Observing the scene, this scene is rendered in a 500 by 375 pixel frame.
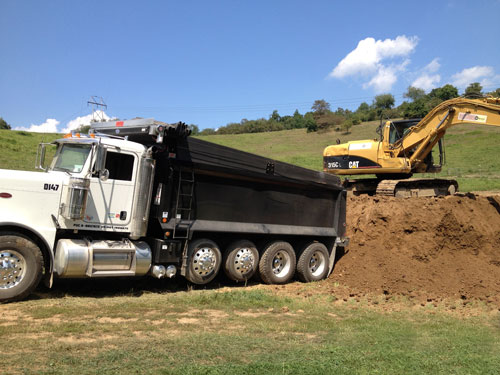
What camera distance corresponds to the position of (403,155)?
16094mm

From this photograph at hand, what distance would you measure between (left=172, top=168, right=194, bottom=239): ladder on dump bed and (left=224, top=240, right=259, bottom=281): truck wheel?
3.95 ft

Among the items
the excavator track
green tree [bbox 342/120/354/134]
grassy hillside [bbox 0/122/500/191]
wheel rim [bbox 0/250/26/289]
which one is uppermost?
green tree [bbox 342/120/354/134]

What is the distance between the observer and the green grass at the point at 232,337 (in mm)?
4656

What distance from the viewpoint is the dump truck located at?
7.18 metres

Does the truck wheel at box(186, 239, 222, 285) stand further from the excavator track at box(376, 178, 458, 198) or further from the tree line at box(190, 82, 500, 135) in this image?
the tree line at box(190, 82, 500, 135)

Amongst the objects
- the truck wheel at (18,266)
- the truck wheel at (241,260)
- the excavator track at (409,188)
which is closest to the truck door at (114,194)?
the truck wheel at (18,266)

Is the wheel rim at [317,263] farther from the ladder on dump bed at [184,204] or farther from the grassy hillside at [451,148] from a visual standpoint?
the grassy hillside at [451,148]

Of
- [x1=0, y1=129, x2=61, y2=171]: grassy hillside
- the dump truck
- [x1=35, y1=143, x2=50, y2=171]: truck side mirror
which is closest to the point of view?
the dump truck

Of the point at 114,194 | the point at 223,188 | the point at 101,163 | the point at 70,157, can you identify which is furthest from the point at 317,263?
the point at 70,157

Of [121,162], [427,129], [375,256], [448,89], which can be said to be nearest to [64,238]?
[121,162]

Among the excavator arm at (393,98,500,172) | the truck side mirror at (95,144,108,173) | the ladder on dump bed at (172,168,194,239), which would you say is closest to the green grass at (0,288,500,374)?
the ladder on dump bed at (172,168,194,239)

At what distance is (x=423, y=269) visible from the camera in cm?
1094

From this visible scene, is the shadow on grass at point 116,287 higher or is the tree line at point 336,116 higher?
the tree line at point 336,116

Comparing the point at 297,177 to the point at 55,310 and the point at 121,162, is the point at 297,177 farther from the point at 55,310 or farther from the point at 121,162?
the point at 55,310
